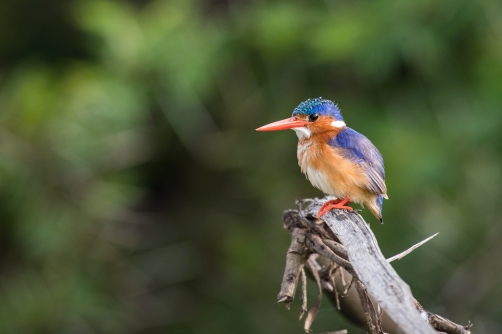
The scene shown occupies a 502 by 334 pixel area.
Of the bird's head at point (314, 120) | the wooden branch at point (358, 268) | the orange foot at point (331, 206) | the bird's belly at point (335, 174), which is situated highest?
the bird's head at point (314, 120)

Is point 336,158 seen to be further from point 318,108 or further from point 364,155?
point 318,108

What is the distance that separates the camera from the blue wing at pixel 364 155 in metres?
2.13

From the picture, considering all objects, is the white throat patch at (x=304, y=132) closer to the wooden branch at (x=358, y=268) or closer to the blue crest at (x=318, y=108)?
the blue crest at (x=318, y=108)

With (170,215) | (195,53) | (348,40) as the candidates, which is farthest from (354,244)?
(170,215)

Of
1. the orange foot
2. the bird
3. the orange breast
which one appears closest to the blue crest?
the bird

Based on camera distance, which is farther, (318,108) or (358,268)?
(318,108)

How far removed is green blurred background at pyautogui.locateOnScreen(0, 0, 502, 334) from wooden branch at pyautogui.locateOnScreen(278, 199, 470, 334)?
1623 millimetres

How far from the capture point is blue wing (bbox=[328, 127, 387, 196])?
2133mm

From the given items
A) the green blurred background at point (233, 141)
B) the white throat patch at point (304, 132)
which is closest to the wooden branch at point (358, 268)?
the white throat patch at point (304, 132)

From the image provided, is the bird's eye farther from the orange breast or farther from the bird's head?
the orange breast

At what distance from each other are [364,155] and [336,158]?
0.34 feet

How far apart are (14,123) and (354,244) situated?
2.60 meters

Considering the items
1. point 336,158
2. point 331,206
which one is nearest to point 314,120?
point 336,158

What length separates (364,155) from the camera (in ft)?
7.33
